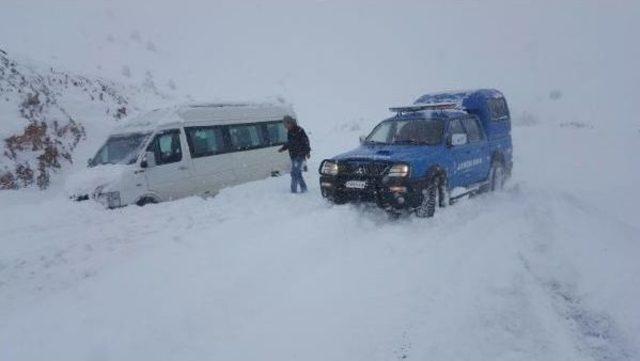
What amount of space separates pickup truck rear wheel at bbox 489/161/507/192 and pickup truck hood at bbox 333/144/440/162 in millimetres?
3066

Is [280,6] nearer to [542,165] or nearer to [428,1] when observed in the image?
[428,1]

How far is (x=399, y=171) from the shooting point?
8.54 meters

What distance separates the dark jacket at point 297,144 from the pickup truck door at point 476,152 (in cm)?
355

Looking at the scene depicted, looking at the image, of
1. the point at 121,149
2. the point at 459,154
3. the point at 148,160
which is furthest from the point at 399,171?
the point at 121,149

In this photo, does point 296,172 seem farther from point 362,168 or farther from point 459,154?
point 459,154

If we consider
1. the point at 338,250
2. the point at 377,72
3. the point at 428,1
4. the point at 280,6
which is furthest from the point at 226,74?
the point at 428,1

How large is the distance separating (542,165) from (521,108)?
62.0 feet

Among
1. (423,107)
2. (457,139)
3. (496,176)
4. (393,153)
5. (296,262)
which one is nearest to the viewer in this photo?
(296,262)

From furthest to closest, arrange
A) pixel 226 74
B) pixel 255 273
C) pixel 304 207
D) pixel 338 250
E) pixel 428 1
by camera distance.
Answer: pixel 428 1
pixel 226 74
pixel 304 207
pixel 338 250
pixel 255 273

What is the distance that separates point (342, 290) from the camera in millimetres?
5754

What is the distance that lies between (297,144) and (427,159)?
3.43m

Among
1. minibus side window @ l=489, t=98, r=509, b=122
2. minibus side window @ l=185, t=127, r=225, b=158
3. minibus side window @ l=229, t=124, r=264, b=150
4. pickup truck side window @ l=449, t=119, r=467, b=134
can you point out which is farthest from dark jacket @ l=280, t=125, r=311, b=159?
minibus side window @ l=489, t=98, r=509, b=122

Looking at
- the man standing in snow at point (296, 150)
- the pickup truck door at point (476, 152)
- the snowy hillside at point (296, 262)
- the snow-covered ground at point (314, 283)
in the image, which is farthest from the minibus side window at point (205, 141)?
the pickup truck door at point (476, 152)

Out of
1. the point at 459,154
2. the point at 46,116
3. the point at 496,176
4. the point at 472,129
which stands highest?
the point at 46,116
